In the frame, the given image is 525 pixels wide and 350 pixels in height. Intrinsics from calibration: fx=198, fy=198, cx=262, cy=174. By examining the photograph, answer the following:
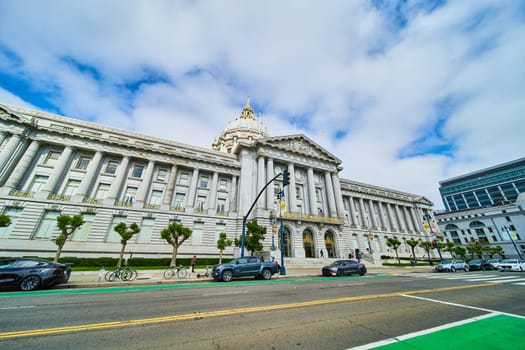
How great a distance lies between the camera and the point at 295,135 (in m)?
39.7

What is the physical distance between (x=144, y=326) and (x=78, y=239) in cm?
2718

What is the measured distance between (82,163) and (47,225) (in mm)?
9571

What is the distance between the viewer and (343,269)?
1714 cm

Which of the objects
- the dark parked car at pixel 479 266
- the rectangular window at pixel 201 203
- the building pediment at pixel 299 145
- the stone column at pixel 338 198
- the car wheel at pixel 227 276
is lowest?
the car wheel at pixel 227 276

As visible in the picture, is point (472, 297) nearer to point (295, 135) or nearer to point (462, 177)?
point (295, 135)

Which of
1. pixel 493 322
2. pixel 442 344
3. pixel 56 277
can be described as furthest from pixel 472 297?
pixel 56 277

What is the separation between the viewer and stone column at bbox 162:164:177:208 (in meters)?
29.8

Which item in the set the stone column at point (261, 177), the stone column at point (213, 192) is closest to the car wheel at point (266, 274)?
the stone column at point (261, 177)

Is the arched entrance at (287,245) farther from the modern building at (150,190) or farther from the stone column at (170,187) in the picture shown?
the stone column at (170,187)

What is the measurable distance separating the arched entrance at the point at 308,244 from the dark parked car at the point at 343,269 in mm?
13979

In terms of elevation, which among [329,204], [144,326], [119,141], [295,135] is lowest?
[144,326]

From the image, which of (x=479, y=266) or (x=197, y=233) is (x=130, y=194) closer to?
(x=197, y=233)

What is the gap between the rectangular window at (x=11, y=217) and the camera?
21391 millimetres

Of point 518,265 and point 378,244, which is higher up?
point 378,244
